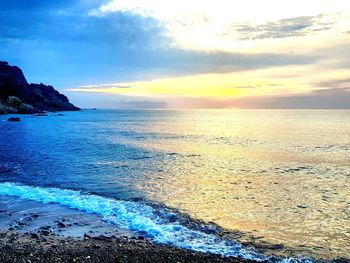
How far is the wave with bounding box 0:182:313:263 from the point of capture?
45.5ft

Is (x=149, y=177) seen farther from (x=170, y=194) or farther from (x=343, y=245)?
(x=343, y=245)

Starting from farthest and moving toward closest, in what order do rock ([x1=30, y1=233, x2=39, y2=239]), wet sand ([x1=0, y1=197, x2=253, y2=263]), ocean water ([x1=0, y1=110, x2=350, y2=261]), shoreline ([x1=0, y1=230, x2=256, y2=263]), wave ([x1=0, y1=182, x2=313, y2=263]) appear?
ocean water ([x1=0, y1=110, x2=350, y2=261]), rock ([x1=30, y1=233, x2=39, y2=239]), wave ([x1=0, y1=182, x2=313, y2=263]), wet sand ([x1=0, y1=197, x2=253, y2=263]), shoreline ([x1=0, y1=230, x2=256, y2=263])

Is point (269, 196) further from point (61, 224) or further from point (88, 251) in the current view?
point (88, 251)

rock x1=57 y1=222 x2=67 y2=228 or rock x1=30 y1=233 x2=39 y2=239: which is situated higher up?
rock x1=30 y1=233 x2=39 y2=239

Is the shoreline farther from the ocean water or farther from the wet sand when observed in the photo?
the ocean water

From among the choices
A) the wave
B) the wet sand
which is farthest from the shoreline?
the wave

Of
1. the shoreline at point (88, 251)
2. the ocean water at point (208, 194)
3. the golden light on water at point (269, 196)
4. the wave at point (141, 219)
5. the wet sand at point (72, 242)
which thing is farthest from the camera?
the golden light on water at point (269, 196)

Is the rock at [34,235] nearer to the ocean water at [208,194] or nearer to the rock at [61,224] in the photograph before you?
the rock at [61,224]

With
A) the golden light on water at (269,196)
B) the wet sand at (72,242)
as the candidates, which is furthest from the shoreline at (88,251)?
the golden light on water at (269,196)

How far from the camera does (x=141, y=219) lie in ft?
58.1

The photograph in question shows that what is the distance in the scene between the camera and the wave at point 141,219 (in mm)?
13883

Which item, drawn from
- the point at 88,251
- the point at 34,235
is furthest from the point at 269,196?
Answer: the point at 34,235

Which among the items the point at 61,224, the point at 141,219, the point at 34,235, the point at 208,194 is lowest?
the point at 208,194

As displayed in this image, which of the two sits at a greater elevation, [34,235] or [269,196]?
[34,235]
